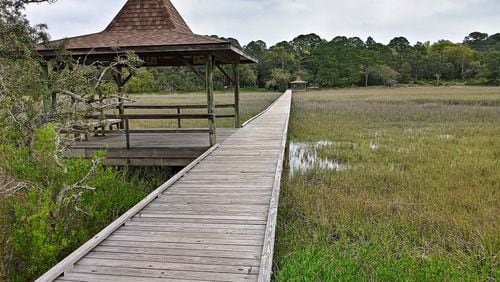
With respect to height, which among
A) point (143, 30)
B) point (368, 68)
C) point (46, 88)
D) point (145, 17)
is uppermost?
point (368, 68)

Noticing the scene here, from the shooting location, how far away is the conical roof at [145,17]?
33.6 feet

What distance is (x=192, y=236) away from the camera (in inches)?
151

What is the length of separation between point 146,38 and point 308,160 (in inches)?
190

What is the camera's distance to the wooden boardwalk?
3.09 metres

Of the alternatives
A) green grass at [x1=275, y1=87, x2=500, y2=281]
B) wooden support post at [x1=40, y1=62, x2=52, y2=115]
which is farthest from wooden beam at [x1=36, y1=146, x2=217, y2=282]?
wooden support post at [x1=40, y1=62, x2=52, y2=115]

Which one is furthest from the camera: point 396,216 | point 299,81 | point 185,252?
point 299,81

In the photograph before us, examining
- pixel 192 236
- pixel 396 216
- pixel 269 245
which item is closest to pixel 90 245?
pixel 192 236

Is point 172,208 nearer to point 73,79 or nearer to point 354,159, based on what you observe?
point 73,79

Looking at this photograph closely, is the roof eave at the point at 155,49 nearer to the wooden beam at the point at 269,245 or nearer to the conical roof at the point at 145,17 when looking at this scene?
the conical roof at the point at 145,17

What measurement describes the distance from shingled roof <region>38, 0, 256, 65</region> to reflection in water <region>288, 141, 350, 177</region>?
294 centimetres

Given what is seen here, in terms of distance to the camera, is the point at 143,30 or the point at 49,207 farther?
the point at 143,30

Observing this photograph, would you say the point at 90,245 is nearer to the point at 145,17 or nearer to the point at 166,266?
the point at 166,266

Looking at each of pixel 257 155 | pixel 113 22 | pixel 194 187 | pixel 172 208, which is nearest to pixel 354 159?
pixel 257 155

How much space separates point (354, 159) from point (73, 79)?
6607mm
